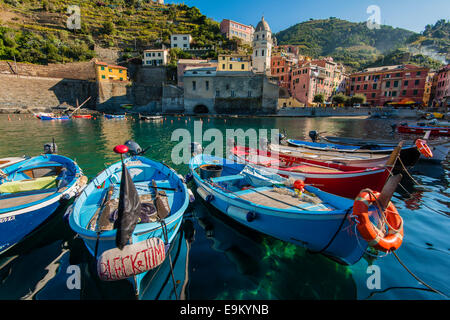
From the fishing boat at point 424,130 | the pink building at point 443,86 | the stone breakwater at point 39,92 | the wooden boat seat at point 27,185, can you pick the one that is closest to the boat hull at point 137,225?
the wooden boat seat at point 27,185

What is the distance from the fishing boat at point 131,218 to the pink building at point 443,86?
6187 cm

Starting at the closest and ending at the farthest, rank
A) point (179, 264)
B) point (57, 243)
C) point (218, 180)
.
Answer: point (179, 264)
point (57, 243)
point (218, 180)

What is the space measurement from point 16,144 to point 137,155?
50.7 feet

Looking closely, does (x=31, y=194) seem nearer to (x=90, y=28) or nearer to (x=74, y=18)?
(x=90, y=28)

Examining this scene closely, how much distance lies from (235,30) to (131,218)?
284 ft

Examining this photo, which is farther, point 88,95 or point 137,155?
point 88,95

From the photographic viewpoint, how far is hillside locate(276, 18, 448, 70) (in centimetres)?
12244

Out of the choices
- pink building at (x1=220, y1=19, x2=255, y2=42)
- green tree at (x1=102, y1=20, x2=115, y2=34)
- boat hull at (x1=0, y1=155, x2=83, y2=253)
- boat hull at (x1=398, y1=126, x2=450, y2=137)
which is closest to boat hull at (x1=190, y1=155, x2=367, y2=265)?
boat hull at (x1=0, y1=155, x2=83, y2=253)

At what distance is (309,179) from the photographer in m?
7.64

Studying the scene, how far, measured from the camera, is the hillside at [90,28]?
51.8 metres

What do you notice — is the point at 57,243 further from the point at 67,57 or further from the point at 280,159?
the point at 67,57

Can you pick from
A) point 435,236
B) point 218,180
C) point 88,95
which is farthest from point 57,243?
point 88,95

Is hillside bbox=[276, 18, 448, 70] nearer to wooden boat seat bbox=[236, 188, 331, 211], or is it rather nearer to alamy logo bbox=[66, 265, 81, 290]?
wooden boat seat bbox=[236, 188, 331, 211]

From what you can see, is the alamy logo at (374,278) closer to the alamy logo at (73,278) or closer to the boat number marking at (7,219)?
the alamy logo at (73,278)
